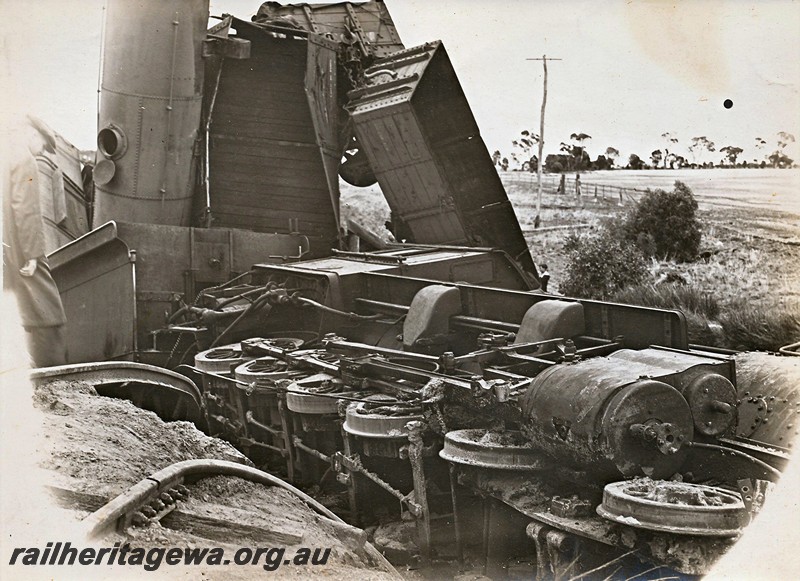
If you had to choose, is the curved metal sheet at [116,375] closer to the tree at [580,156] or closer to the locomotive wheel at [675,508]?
the locomotive wheel at [675,508]

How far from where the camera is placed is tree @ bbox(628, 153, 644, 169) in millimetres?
16859

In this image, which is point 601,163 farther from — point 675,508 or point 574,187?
point 675,508

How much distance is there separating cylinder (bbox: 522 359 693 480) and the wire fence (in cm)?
1305

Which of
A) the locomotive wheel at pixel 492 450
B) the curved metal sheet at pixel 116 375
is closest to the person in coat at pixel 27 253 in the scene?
the curved metal sheet at pixel 116 375

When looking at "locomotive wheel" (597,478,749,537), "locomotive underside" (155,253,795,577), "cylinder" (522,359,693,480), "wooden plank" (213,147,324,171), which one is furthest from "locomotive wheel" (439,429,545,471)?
"wooden plank" (213,147,324,171)

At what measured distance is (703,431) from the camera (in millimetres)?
5270

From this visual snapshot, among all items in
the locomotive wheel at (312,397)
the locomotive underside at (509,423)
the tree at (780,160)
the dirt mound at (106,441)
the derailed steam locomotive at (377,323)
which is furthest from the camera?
the locomotive wheel at (312,397)

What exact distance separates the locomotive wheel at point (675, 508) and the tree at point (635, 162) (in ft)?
42.2

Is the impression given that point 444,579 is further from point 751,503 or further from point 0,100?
point 0,100

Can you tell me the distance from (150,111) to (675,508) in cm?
904

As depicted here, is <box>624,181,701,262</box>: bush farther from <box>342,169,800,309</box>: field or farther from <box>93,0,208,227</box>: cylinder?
<box>93,0,208,227</box>: cylinder

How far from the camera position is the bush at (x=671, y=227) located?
1577 cm

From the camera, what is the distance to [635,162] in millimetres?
17266

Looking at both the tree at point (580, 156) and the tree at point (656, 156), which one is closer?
the tree at point (656, 156)
